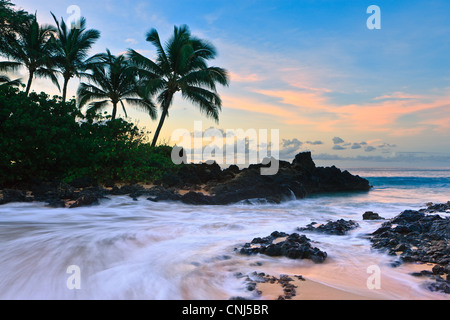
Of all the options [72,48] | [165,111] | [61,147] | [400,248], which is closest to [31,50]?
[72,48]

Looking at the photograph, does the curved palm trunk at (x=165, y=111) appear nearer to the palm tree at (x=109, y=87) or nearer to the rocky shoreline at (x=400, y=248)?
the palm tree at (x=109, y=87)

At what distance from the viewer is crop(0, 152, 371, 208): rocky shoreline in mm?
8398

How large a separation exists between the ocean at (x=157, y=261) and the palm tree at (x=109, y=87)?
764 inches

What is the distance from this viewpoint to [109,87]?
81.6 ft

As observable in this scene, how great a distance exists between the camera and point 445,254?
3811mm

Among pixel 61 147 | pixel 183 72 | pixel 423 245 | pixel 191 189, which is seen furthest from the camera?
pixel 183 72

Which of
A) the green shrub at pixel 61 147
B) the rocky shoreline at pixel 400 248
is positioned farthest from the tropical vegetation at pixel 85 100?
the rocky shoreline at pixel 400 248

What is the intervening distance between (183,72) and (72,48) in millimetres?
10024

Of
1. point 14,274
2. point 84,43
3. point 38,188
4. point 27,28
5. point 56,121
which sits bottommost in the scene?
point 14,274

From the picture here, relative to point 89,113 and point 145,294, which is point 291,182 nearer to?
point 89,113

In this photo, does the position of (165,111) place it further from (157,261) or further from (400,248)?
(400,248)

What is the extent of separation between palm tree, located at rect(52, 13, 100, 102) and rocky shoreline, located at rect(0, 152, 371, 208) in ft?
52.5
